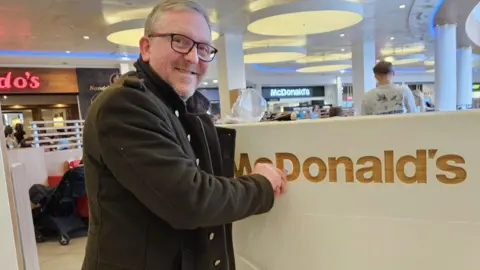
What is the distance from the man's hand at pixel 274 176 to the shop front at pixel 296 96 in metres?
20.8

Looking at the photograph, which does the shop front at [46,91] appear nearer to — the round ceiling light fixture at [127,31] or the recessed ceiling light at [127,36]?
the recessed ceiling light at [127,36]

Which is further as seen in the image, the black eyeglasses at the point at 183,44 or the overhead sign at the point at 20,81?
the overhead sign at the point at 20,81

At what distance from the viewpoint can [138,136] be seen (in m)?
0.79

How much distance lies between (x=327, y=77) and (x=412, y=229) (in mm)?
23828

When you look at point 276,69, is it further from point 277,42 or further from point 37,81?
point 37,81

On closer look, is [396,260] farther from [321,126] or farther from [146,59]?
[146,59]

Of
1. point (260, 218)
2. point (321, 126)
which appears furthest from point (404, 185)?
point (260, 218)

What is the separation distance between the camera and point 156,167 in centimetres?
77

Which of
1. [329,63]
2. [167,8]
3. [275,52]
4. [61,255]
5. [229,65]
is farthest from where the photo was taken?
[329,63]

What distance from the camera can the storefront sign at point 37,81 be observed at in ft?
39.4

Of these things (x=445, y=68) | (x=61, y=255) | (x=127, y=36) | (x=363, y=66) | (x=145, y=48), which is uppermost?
(x=127, y=36)

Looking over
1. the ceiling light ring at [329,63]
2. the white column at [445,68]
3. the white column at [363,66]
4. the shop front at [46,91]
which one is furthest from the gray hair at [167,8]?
the ceiling light ring at [329,63]

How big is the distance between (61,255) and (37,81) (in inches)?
402

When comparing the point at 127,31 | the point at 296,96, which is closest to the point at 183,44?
the point at 127,31
